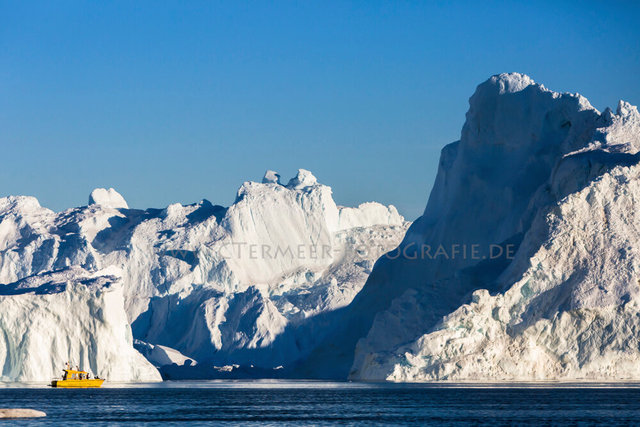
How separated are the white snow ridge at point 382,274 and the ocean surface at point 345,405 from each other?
5.04m

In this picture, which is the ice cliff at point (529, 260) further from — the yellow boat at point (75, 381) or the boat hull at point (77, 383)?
the yellow boat at point (75, 381)

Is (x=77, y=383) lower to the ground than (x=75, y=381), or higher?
lower

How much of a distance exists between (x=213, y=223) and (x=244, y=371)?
1678 inches

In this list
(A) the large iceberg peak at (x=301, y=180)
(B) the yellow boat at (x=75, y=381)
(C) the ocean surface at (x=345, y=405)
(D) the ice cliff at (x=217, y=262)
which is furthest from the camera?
(A) the large iceberg peak at (x=301, y=180)

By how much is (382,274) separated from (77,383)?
50175 mm

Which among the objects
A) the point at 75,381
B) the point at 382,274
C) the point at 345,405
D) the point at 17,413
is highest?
the point at 382,274

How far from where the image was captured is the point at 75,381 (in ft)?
314

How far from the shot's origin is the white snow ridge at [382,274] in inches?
3868

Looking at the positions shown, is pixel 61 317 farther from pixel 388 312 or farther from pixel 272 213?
pixel 272 213

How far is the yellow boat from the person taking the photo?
93.6 meters

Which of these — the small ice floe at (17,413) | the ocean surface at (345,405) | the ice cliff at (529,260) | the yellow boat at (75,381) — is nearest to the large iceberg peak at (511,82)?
the ice cliff at (529,260)

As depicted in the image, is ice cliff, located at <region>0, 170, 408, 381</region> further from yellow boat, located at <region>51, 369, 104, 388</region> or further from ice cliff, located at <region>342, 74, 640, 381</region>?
ice cliff, located at <region>342, 74, 640, 381</region>

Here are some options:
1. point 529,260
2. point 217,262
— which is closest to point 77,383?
point 529,260

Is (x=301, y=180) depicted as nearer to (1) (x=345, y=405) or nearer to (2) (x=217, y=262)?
(2) (x=217, y=262)
